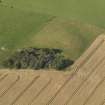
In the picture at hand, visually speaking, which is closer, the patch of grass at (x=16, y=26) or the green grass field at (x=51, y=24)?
the green grass field at (x=51, y=24)

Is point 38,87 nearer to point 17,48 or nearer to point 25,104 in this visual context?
point 25,104

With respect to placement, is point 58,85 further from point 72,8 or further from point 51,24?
point 72,8

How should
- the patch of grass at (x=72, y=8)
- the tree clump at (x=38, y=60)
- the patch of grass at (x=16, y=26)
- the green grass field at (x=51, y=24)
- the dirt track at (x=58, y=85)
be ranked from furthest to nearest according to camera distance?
the patch of grass at (x=72, y=8) → the patch of grass at (x=16, y=26) → the green grass field at (x=51, y=24) → the tree clump at (x=38, y=60) → the dirt track at (x=58, y=85)

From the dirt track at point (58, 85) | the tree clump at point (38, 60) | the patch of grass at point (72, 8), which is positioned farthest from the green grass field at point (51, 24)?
the dirt track at point (58, 85)

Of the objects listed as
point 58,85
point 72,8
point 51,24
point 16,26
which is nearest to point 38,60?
point 58,85

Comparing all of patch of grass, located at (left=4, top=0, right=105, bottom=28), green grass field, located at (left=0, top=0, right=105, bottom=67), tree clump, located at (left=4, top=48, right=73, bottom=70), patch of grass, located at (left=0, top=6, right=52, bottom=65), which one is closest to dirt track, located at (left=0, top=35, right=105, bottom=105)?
tree clump, located at (left=4, top=48, right=73, bottom=70)

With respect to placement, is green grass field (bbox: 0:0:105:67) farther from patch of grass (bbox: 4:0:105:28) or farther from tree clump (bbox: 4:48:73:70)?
tree clump (bbox: 4:48:73:70)

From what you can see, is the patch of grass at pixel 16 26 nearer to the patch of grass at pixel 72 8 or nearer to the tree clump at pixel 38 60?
the patch of grass at pixel 72 8
